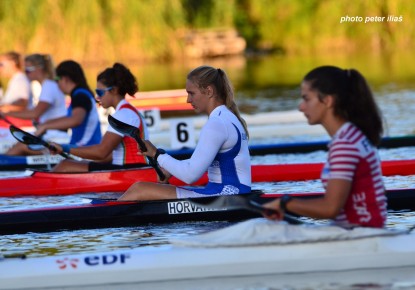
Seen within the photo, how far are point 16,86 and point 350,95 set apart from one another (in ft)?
32.1

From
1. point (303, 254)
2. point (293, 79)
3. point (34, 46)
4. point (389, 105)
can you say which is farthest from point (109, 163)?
point (34, 46)

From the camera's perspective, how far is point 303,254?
19.0 feet

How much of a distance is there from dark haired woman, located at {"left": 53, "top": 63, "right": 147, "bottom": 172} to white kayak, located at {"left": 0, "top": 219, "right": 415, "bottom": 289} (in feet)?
9.92

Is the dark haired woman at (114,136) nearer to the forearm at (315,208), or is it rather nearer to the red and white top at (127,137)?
the red and white top at (127,137)

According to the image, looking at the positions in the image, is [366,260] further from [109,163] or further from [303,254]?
[109,163]

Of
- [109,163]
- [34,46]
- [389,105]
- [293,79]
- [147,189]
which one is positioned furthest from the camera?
[34,46]

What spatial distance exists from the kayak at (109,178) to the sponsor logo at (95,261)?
3.88 m

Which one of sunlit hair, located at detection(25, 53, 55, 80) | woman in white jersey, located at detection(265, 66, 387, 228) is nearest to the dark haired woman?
sunlit hair, located at detection(25, 53, 55, 80)

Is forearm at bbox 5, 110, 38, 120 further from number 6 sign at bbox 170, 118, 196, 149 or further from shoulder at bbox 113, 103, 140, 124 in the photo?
shoulder at bbox 113, 103, 140, 124

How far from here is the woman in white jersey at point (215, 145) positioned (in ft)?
22.7

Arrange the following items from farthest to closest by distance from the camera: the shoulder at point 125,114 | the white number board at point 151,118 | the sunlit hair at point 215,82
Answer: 1. the white number board at point 151,118
2. the shoulder at point 125,114
3. the sunlit hair at point 215,82

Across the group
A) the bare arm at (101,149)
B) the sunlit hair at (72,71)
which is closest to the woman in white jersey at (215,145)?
the bare arm at (101,149)

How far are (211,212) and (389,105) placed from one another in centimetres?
1182

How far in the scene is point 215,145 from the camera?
701 cm
